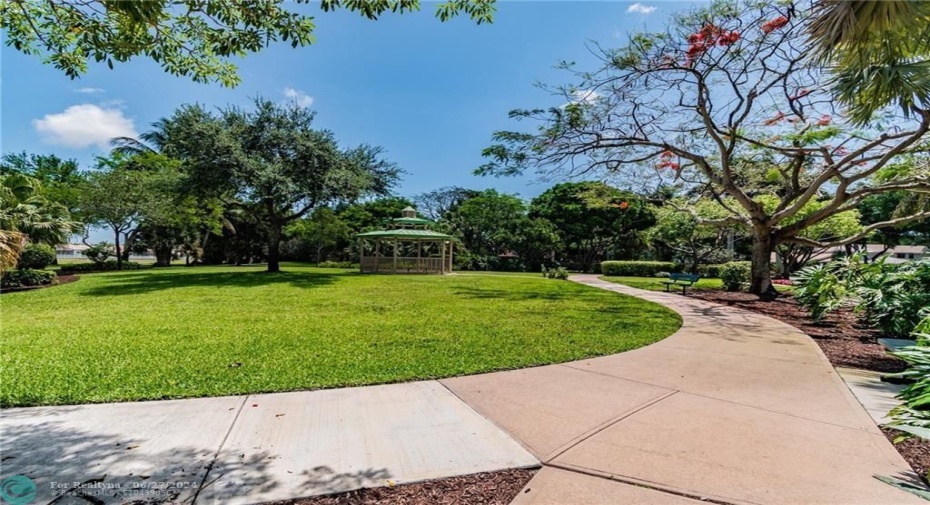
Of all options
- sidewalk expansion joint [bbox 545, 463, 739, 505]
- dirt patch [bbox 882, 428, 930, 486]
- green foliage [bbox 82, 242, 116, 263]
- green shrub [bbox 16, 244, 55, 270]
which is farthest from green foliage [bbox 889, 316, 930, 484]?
green foliage [bbox 82, 242, 116, 263]

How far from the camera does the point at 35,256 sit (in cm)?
1469

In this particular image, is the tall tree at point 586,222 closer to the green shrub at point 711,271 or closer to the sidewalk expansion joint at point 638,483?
the green shrub at point 711,271

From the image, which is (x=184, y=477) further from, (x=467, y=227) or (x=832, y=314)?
(x=467, y=227)

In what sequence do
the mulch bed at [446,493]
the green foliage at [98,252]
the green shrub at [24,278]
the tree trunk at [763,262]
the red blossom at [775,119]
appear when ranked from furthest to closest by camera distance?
1. the green foliage at [98,252]
2. the tree trunk at [763,262]
3. the green shrub at [24,278]
4. the red blossom at [775,119]
5. the mulch bed at [446,493]

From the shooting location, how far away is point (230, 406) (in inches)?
139

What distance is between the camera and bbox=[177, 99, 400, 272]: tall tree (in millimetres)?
16328

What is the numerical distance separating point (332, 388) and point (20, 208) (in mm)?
16588

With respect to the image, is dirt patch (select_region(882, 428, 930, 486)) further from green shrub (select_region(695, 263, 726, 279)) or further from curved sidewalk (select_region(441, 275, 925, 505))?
green shrub (select_region(695, 263, 726, 279))

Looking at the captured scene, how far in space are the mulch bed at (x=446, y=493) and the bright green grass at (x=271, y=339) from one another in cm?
195

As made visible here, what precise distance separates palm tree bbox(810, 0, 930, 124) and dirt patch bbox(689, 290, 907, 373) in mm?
3272

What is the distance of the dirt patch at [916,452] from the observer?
264 centimetres

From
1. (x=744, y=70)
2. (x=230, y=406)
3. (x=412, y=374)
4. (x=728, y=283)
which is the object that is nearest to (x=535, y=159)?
(x=744, y=70)

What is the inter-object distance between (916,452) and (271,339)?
6.88m

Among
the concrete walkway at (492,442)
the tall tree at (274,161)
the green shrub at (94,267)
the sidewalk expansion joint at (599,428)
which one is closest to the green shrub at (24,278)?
the tall tree at (274,161)
